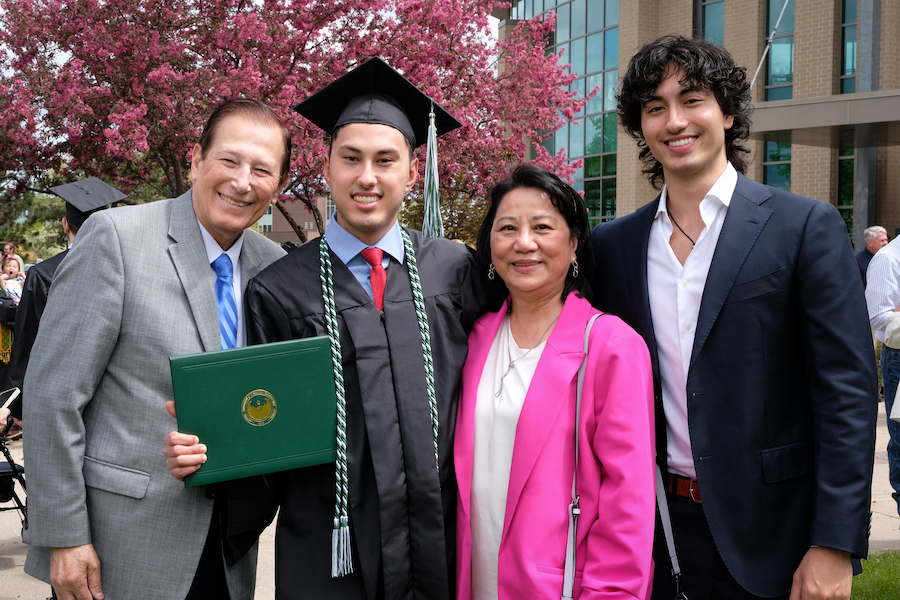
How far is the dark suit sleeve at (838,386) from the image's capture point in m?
1.90

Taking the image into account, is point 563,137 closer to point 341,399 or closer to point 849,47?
point 849,47

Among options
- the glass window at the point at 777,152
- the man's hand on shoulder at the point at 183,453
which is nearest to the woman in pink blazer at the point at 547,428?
the man's hand on shoulder at the point at 183,453

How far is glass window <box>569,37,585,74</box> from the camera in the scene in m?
22.5

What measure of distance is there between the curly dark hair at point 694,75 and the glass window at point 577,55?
2140cm

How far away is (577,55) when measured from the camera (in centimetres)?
2267

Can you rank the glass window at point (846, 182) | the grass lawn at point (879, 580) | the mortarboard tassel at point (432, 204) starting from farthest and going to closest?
1. the glass window at point (846, 182)
2. the grass lawn at point (879, 580)
3. the mortarboard tassel at point (432, 204)

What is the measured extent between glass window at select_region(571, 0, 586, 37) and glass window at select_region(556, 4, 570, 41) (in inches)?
10.4

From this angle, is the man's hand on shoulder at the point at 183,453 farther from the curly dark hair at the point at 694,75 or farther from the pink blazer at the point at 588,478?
the curly dark hair at the point at 694,75

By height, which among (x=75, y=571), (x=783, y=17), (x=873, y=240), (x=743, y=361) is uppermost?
(x=783, y=17)

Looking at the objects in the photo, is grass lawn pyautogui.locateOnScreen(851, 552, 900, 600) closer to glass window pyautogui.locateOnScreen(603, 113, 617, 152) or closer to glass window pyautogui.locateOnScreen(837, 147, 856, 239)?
glass window pyautogui.locateOnScreen(837, 147, 856, 239)

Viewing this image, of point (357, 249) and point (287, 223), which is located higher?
point (287, 223)

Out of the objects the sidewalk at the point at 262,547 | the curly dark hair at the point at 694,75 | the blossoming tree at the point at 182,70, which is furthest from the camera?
the blossoming tree at the point at 182,70

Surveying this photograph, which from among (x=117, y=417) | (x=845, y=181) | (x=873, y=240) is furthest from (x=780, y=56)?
(x=117, y=417)

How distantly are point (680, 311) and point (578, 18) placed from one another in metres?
22.7
